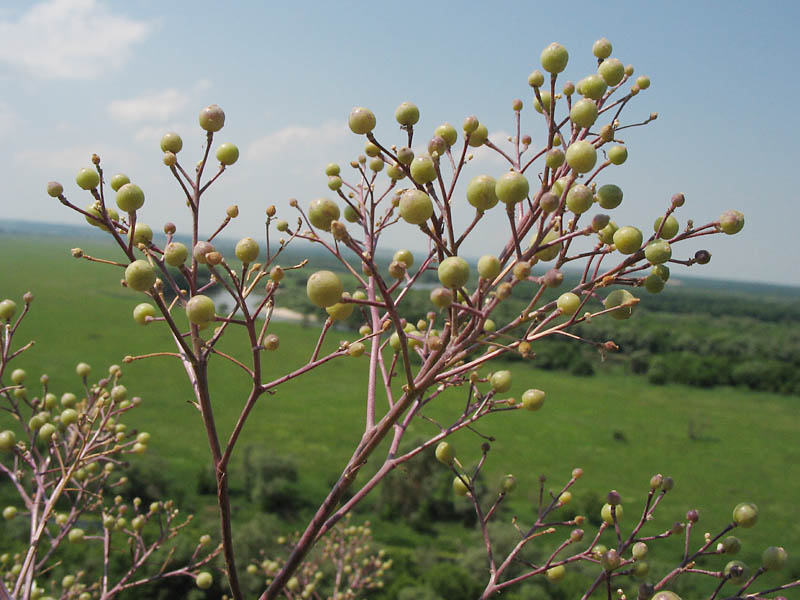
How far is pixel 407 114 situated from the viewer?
5.34 ft

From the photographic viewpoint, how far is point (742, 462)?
36.9 metres

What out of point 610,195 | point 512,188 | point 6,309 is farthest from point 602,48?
point 6,309

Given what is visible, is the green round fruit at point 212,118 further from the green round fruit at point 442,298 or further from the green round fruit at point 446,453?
the green round fruit at point 446,453

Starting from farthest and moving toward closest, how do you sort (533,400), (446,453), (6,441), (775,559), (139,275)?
1. (6,441)
2. (446,453)
3. (775,559)
4. (533,400)
5. (139,275)

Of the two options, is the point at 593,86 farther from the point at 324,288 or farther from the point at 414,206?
the point at 324,288

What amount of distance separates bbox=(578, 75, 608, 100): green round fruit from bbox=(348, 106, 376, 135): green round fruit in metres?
0.66

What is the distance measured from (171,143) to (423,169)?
862 millimetres

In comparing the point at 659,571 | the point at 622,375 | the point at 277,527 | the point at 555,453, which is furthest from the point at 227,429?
the point at 622,375

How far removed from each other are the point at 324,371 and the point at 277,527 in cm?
3441

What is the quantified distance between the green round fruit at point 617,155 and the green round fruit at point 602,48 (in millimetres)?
346

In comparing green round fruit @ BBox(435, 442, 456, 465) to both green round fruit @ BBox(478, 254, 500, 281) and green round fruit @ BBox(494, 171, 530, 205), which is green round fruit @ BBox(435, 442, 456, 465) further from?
green round fruit @ BBox(494, 171, 530, 205)

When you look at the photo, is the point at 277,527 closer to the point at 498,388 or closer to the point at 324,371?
the point at 498,388

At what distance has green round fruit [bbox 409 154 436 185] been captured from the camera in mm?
1388

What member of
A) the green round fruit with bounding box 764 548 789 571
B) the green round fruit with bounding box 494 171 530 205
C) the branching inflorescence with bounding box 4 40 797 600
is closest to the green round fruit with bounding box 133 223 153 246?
the branching inflorescence with bounding box 4 40 797 600
